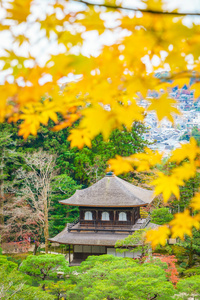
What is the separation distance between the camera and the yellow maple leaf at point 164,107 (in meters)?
1.18

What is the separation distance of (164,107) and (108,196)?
12.0 metres

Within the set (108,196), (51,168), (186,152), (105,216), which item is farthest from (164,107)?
Answer: (51,168)

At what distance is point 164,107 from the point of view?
119 cm

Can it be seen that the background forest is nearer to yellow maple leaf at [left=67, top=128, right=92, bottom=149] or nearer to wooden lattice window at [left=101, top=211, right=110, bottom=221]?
wooden lattice window at [left=101, top=211, right=110, bottom=221]

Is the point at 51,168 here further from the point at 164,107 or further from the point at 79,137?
the point at 164,107

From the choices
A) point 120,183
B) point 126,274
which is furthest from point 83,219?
point 126,274

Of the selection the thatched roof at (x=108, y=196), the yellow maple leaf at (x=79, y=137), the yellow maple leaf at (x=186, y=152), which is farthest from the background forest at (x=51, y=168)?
the yellow maple leaf at (x=186, y=152)

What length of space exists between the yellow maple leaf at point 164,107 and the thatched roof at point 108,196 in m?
11.3

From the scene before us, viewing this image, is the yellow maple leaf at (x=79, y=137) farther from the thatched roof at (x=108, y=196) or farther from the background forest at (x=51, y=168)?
the background forest at (x=51, y=168)

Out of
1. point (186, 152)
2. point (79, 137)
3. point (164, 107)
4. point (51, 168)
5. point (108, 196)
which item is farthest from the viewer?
point (51, 168)

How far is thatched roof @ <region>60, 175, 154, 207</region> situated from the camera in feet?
41.1

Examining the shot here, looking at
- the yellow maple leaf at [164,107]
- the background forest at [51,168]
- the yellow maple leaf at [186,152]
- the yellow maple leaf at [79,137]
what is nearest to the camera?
the yellow maple leaf at [164,107]

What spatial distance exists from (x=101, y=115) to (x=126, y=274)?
20.4 ft

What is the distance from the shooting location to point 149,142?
20672 millimetres
